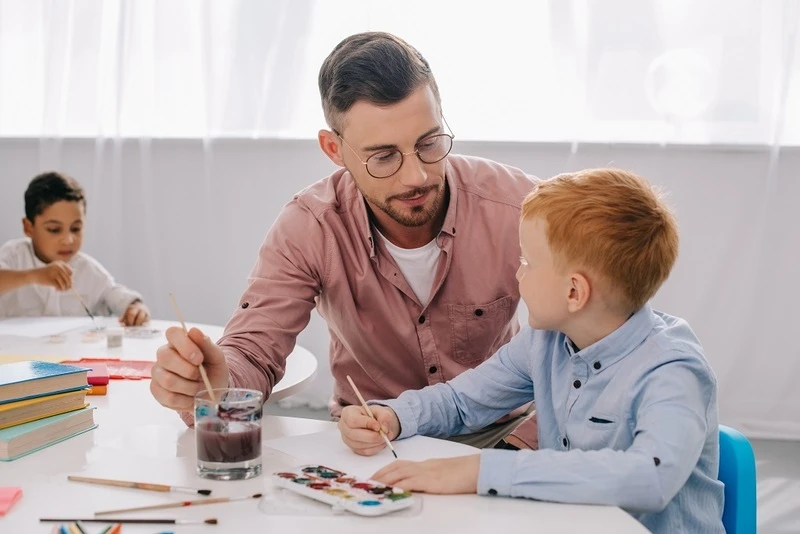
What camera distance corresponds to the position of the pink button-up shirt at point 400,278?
6.22ft

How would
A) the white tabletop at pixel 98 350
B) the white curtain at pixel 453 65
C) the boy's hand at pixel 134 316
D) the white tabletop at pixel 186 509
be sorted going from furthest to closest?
1. the white curtain at pixel 453 65
2. the boy's hand at pixel 134 316
3. the white tabletop at pixel 98 350
4. the white tabletop at pixel 186 509

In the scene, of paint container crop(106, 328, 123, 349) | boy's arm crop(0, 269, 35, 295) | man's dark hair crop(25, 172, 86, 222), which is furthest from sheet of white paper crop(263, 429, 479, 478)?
man's dark hair crop(25, 172, 86, 222)

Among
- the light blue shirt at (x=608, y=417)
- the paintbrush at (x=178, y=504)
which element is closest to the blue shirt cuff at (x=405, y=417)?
the light blue shirt at (x=608, y=417)

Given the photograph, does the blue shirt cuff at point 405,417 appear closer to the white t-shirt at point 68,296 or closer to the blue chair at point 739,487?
the blue chair at point 739,487

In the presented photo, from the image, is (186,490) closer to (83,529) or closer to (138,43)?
(83,529)

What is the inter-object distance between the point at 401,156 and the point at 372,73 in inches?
6.8

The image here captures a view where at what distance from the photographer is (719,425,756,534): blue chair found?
1307 mm

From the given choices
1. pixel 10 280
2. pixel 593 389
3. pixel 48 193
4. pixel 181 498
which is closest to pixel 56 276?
pixel 10 280

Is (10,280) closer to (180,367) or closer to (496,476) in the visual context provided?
(180,367)

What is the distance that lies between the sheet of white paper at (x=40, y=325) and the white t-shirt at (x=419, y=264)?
3.03 feet

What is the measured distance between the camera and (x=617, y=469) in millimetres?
1123

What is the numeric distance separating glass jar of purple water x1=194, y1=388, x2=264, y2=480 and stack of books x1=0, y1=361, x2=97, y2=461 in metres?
0.27

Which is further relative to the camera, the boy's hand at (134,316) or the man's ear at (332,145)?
the boy's hand at (134,316)

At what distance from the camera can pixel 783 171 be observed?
3.58 metres
